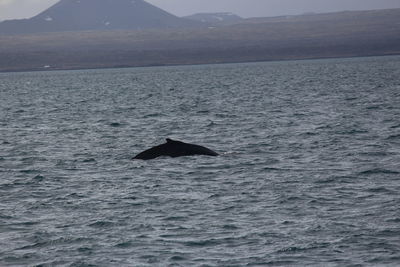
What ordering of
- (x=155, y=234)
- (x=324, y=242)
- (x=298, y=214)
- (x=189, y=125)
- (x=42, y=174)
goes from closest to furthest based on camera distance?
(x=324, y=242) < (x=155, y=234) < (x=298, y=214) < (x=42, y=174) < (x=189, y=125)

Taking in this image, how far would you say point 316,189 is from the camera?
893 inches

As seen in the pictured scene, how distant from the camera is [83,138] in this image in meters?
39.9

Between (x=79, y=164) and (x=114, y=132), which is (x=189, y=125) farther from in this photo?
(x=79, y=164)

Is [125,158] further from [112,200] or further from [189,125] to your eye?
[189,125]

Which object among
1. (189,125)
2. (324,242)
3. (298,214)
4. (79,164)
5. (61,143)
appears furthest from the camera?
(189,125)

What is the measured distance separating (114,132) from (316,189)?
826 inches

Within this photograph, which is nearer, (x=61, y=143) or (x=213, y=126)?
(x=61, y=143)

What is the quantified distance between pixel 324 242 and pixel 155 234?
11.6ft

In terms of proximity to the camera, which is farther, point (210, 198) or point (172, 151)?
point (172, 151)

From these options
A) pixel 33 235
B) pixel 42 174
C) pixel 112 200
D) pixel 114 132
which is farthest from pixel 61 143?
pixel 33 235

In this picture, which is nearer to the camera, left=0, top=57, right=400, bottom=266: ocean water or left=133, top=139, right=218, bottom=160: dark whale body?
left=0, top=57, right=400, bottom=266: ocean water

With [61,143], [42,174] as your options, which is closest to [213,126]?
[61,143]

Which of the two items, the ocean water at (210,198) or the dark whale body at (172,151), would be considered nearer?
the ocean water at (210,198)

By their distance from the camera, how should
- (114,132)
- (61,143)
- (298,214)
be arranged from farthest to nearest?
(114,132)
(61,143)
(298,214)
